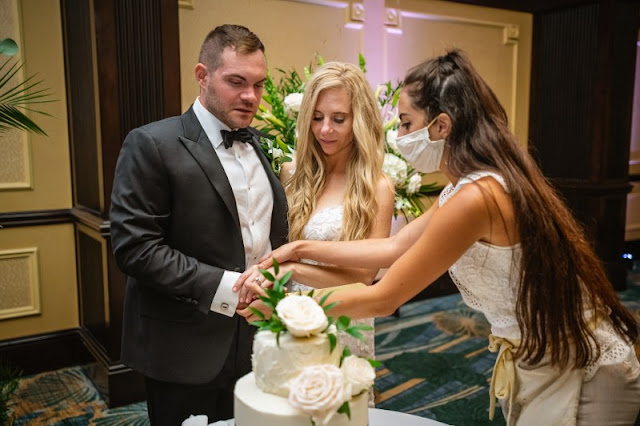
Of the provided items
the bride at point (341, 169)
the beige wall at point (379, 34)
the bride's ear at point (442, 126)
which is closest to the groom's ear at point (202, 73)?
the bride at point (341, 169)

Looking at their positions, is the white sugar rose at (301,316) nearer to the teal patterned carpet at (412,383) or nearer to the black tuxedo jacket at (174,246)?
the black tuxedo jacket at (174,246)

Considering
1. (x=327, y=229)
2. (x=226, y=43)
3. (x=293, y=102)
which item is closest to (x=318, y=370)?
(x=226, y=43)

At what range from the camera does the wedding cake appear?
1.16 metres

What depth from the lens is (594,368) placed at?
1644 millimetres

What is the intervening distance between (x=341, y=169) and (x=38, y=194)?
2474mm

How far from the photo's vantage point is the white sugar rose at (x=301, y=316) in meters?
1.21

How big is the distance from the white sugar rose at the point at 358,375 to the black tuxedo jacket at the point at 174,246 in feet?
2.95

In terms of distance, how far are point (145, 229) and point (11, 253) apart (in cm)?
258

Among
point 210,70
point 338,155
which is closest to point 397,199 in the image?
point 338,155

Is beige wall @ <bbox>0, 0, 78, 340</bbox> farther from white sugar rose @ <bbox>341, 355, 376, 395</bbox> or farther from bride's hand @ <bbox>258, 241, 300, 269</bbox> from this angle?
white sugar rose @ <bbox>341, 355, 376, 395</bbox>

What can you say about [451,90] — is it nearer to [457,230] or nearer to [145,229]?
[457,230]

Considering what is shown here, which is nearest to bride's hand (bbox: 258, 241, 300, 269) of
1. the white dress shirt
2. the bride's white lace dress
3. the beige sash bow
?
the white dress shirt

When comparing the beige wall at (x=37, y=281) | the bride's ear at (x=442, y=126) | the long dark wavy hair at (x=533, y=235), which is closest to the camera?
the long dark wavy hair at (x=533, y=235)

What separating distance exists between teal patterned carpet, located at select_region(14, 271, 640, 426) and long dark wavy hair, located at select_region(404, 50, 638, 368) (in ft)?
6.81
